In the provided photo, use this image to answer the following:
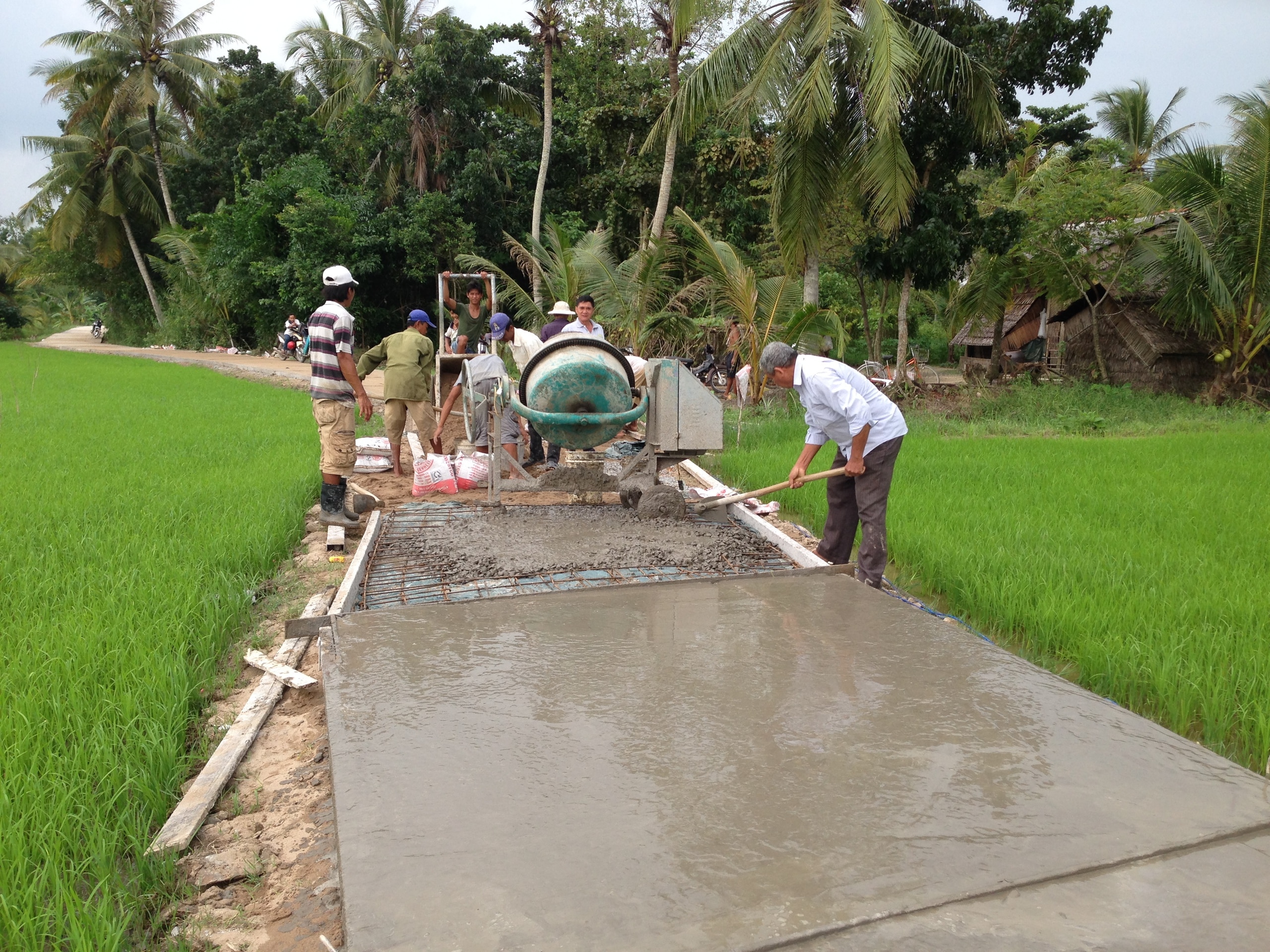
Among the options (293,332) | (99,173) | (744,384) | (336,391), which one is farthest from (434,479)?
(99,173)

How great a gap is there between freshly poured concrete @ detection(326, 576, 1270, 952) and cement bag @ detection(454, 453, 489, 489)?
3.49 meters

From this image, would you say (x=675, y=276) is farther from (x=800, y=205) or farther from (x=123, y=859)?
(x=123, y=859)

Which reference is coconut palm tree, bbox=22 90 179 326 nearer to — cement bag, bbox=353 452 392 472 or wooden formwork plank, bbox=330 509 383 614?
cement bag, bbox=353 452 392 472

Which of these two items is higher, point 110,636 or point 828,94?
point 828,94

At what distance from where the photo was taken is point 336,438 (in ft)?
19.1

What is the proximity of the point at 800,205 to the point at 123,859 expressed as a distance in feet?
39.8

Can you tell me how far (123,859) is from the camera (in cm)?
234

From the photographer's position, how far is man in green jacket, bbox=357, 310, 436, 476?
7434 millimetres

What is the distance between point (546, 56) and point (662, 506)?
1405 cm

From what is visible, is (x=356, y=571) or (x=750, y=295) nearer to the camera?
(x=356, y=571)

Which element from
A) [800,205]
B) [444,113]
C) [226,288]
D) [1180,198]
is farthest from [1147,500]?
[226,288]

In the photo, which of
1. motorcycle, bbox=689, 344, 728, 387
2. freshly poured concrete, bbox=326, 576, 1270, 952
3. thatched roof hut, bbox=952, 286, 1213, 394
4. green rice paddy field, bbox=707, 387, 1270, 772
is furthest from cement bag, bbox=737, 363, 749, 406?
freshly poured concrete, bbox=326, 576, 1270, 952

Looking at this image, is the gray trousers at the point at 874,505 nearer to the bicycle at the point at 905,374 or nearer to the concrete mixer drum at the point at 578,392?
the concrete mixer drum at the point at 578,392

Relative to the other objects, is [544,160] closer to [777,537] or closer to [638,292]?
[638,292]
